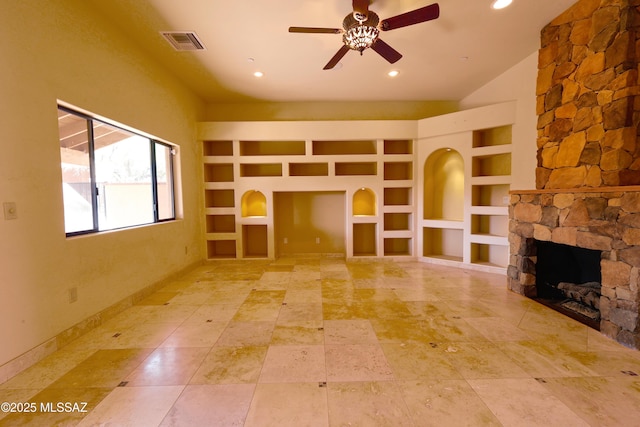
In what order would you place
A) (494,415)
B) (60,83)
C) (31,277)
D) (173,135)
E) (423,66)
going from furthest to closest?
(173,135) → (423,66) → (60,83) → (31,277) → (494,415)

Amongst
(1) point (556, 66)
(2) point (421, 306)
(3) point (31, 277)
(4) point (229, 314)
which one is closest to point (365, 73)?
(1) point (556, 66)

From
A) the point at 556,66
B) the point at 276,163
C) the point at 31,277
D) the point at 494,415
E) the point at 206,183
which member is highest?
the point at 556,66

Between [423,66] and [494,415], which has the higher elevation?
[423,66]

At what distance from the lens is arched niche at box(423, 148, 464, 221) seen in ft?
16.9

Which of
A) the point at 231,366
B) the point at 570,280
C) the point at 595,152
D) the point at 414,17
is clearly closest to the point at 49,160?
the point at 231,366

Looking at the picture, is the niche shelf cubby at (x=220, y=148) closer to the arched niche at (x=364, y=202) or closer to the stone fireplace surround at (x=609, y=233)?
the arched niche at (x=364, y=202)

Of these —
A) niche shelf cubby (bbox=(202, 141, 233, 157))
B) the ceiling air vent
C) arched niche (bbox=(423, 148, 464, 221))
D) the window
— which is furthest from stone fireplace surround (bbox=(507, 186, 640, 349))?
niche shelf cubby (bbox=(202, 141, 233, 157))

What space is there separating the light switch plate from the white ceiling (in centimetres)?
224

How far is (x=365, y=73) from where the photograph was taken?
163 inches

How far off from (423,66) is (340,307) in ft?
12.6

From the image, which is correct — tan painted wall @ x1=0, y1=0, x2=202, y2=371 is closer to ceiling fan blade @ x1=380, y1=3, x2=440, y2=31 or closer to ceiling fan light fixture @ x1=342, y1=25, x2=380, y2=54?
ceiling fan light fixture @ x1=342, y1=25, x2=380, y2=54

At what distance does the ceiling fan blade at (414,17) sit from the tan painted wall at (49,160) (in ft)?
9.92

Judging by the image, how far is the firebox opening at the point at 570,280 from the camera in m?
2.88

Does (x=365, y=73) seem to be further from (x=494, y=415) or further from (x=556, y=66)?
(x=494, y=415)
